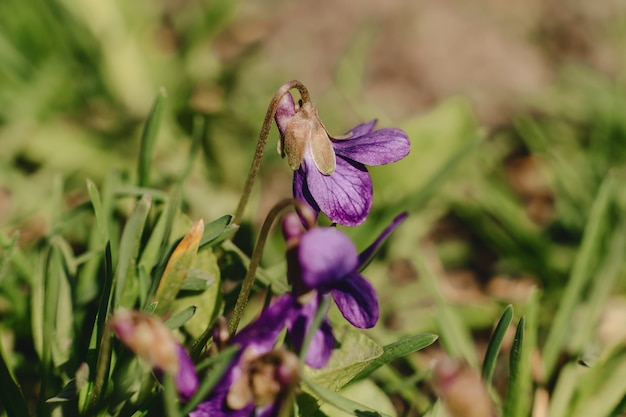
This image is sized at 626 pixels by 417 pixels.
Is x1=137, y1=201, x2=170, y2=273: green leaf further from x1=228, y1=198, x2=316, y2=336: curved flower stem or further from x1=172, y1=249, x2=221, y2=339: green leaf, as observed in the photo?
x1=228, y1=198, x2=316, y2=336: curved flower stem

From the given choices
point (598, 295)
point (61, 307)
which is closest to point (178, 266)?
point (61, 307)

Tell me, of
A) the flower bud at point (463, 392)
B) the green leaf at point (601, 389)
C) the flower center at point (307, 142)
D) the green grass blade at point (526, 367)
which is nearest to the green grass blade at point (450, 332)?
the green grass blade at point (526, 367)

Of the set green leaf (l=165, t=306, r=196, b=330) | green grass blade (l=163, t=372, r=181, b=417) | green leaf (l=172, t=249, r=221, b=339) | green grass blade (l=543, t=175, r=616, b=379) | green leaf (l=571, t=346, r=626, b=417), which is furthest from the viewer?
green grass blade (l=543, t=175, r=616, b=379)

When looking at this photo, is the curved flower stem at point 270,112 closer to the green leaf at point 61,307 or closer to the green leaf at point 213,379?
the green leaf at point 213,379

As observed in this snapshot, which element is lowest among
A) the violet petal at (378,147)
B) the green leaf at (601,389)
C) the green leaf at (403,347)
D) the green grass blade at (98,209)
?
the green leaf at (601,389)

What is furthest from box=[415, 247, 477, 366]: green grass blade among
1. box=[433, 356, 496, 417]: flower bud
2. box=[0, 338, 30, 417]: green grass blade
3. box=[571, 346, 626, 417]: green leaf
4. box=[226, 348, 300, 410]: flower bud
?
box=[0, 338, 30, 417]: green grass blade

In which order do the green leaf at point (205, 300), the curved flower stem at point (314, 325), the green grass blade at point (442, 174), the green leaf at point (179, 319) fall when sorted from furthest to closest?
the green grass blade at point (442, 174) → the green leaf at point (205, 300) → the green leaf at point (179, 319) → the curved flower stem at point (314, 325)

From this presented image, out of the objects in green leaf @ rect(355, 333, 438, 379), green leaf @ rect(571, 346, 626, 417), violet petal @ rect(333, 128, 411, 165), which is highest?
violet petal @ rect(333, 128, 411, 165)
